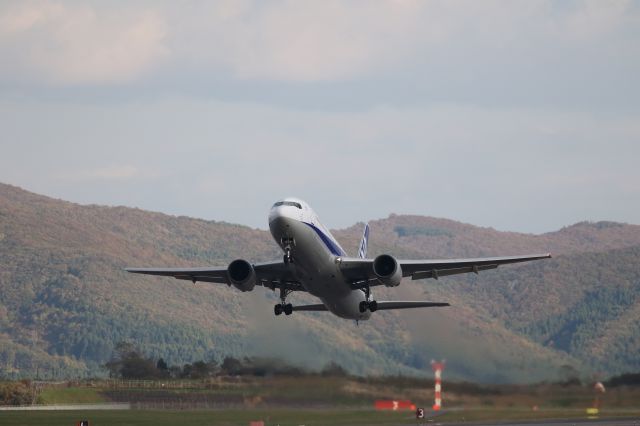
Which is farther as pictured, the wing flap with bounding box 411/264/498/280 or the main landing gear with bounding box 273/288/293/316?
the main landing gear with bounding box 273/288/293/316

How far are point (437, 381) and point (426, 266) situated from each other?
614 centimetres

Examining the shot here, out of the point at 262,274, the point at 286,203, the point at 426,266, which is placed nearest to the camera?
the point at 286,203

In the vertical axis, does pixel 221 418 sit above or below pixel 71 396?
below

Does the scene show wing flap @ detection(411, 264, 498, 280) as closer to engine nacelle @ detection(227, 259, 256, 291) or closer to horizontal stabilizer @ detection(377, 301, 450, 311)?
horizontal stabilizer @ detection(377, 301, 450, 311)

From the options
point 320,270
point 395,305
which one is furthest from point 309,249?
point 395,305

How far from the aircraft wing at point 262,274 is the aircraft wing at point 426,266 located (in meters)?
2.93

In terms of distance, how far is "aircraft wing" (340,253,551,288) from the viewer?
58.1 meters

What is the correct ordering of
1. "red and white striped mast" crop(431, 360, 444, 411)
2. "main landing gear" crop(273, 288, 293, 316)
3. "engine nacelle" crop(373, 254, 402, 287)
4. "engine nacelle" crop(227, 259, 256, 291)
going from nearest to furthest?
"engine nacelle" crop(373, 254, 402, 287)
"engine nacelle" crop(227, 259, 256, 291)
"red and white striped mast" crop(431, 360, 444, 411)
"main landing gear" crop(273, 288, 293, 316)

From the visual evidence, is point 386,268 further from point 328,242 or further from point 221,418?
point 221,418

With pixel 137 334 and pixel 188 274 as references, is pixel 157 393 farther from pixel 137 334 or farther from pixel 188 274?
pixel 137 334

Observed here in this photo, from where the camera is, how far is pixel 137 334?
159125 millimetres

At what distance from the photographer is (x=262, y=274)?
61062 millimetres

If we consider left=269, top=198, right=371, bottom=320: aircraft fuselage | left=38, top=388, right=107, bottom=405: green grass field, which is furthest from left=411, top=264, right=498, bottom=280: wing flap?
left=38, top=388, right=107, bottom=405: green grass field

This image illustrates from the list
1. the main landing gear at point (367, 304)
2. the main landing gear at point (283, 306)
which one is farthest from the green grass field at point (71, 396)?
the main landing gear at point (367, 304)
